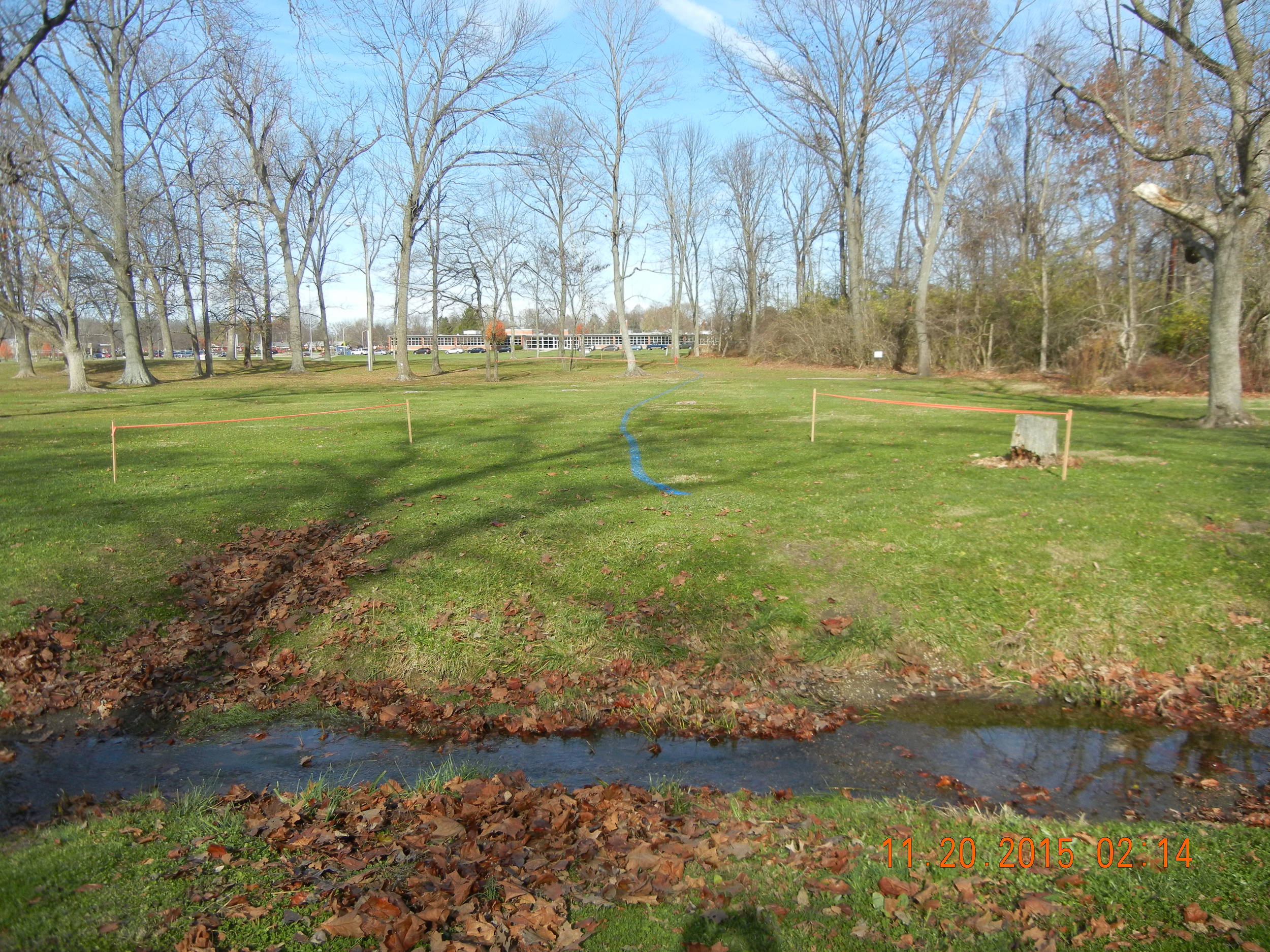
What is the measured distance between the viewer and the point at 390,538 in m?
9.20

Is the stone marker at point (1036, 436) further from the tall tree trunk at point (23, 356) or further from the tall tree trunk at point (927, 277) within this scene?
the tall tree trunk at point (23, 356)

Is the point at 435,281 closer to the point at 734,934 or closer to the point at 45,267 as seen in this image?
the point at 45,267

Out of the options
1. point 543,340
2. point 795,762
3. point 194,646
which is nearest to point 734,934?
point 795,762

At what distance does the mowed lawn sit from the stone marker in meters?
0.51

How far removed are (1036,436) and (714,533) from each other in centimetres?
605

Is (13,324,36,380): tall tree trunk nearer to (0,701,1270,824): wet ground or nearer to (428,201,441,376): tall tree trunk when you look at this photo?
(428,201,441,376): tall tree trunk

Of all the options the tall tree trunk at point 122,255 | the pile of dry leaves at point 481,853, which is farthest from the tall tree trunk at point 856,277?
the pile of dry leaves at point 481,853

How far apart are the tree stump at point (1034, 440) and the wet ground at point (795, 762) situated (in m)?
6.66

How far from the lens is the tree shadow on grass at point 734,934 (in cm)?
315

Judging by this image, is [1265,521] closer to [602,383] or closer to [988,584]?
[988,584]

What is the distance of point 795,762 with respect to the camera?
5441mm

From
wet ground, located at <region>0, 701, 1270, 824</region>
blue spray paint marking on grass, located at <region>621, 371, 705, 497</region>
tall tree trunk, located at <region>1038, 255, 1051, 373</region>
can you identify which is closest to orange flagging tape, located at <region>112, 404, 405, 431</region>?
blue spray paint marking on grass, located at <region>621, 371, 705, 497</region>

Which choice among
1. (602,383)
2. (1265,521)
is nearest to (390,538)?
(1265,521)

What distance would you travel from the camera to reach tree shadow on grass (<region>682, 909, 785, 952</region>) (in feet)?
10.3
